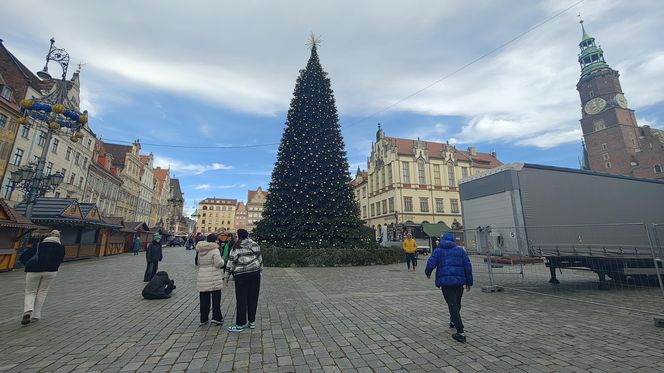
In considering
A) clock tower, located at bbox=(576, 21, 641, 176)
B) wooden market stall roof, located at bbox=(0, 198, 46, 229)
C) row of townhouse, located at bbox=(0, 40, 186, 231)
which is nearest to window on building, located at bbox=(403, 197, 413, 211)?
row of townhouse, located at bbox=(0, 40, 186, 231)

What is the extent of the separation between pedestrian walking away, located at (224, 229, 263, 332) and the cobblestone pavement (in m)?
0.28

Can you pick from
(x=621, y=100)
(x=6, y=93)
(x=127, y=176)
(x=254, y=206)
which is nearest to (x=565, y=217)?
(x=6, y=93)

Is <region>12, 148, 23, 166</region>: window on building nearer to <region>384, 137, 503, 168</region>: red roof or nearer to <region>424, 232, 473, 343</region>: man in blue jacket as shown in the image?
<region>424, 232, 473, 343</region>: man in blue jacket

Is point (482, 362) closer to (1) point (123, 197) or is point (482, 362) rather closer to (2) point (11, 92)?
(2) point (11, 92)

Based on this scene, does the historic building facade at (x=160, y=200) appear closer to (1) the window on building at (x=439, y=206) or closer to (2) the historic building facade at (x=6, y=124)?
(2) the historic building facade at (x=6, y=124)

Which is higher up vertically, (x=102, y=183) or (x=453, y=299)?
(x=102, y=183)

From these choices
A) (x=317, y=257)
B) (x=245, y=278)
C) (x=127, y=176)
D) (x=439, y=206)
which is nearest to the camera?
(x=245, y=278)

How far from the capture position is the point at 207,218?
127 meters

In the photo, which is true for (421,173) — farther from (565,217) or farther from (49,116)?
(49,116)

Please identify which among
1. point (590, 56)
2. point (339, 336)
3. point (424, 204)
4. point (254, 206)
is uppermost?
point (590, 56)

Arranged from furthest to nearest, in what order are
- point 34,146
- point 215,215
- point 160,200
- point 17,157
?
1. point 215,215
2. point 160,200
3. point 34,146
4. point 17,157

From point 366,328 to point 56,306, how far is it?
297 inches

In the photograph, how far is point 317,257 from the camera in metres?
16.2

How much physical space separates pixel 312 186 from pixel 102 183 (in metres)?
39.3
